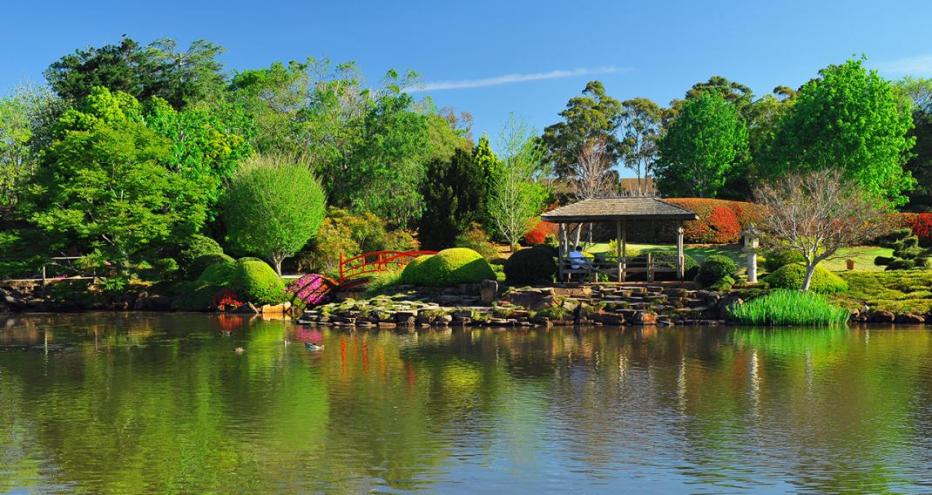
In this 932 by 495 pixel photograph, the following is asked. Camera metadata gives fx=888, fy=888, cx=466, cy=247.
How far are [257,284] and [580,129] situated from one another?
51216 mm

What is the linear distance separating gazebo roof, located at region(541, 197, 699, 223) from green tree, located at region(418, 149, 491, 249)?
13.1 meters

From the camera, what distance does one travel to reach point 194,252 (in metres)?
40.8

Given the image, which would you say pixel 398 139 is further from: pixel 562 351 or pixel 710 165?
pixel 562 351

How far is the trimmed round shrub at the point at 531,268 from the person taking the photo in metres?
33.7

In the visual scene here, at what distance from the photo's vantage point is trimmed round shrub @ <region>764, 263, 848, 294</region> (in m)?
30.6

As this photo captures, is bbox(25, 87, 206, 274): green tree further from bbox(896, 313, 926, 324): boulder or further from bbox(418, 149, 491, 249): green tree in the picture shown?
bbox(896, 313, 926, 324): boulder

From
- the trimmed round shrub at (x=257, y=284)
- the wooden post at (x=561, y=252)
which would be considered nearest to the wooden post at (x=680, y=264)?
the wooden post at (x=561, y=252)

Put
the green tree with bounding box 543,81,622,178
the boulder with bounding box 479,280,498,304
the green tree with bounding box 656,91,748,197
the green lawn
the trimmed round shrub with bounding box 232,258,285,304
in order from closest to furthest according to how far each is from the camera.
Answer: the boulder with bounding box 479,280,498,304 → the trimmed round shrub with bounding box 232,258,285,304 → the green lawn → the green tree with bounding box 656,91,748,197 → the green tree with bounding box 543,81,622,178

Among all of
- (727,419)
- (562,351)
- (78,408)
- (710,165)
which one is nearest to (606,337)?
(562,351)

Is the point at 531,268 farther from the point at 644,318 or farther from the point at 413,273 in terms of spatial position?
the point at 644,318

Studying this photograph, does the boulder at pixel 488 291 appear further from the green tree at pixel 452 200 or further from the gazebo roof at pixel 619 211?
the green tree at pixel 452 200

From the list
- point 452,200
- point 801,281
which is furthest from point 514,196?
point 801,281

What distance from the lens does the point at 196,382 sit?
1808 cm

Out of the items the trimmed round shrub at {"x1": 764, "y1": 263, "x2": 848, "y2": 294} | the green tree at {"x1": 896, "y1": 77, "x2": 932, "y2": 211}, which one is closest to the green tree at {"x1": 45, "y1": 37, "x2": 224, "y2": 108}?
the trimmed round shrub at {"x1": 764, "y1": 263, "x2": 848, "y2": 294}
